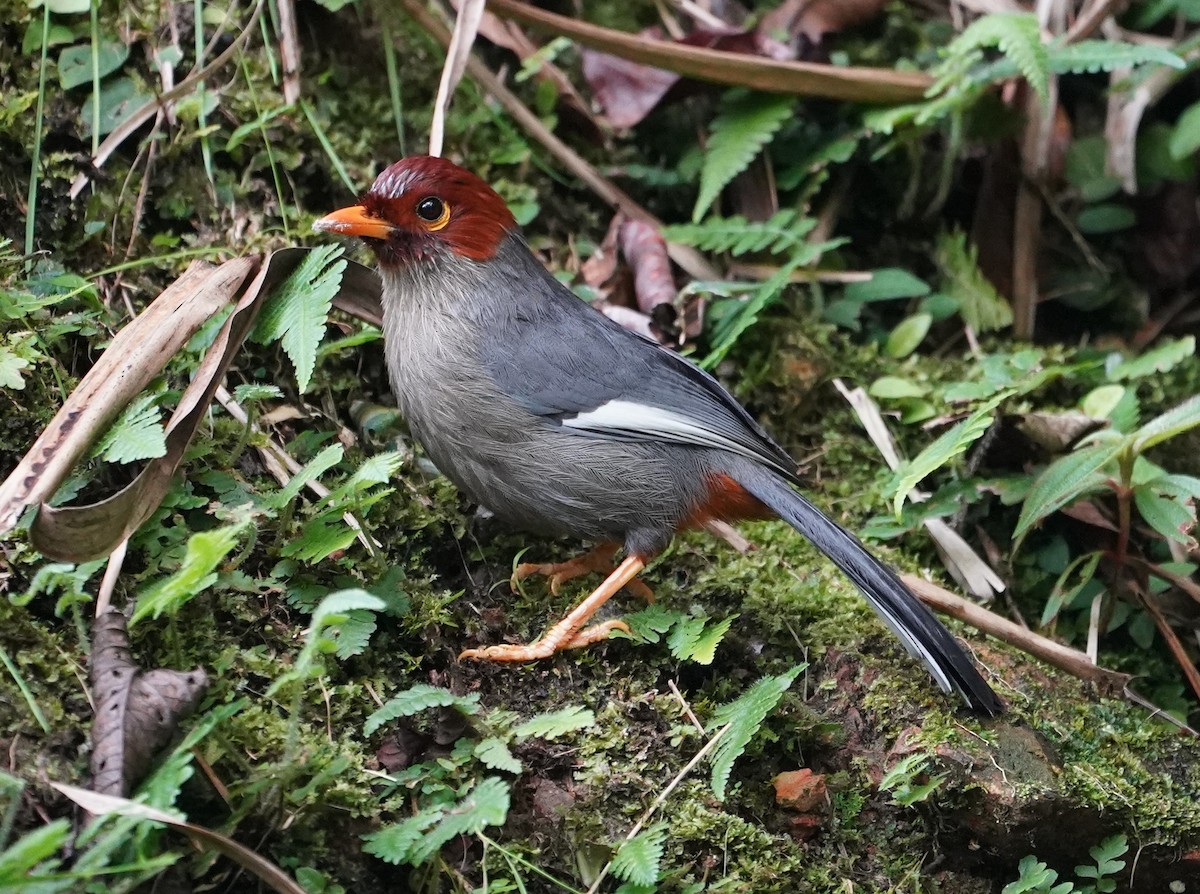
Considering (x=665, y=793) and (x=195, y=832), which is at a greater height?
(x=195, y=832)

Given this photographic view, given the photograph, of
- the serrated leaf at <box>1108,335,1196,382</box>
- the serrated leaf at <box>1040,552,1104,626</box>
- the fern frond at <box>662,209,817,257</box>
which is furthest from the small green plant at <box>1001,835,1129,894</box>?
the fern frond at <box>662,209,817,257</box>

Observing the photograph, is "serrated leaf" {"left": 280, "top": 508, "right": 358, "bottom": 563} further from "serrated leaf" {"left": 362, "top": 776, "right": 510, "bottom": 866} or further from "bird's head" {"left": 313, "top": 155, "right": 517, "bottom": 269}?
"bird's head" {"left": 313, "top": 155, "right": 517, "bottom": 269}

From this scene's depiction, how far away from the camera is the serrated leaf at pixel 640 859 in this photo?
2.59 m

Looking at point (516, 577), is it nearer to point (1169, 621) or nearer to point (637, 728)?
point (637, 728)

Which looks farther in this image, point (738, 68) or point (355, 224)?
point (738, 68)

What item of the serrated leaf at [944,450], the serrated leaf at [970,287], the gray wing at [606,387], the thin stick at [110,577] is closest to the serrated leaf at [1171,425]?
the serrated leaf at [944,450]

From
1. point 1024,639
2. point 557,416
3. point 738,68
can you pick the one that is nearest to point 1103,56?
point 738,68

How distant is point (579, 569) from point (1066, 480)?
5.36ft

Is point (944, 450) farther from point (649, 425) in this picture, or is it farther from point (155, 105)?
point (155, 105)

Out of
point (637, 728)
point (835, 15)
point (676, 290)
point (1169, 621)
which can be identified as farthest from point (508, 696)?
point (835, 15)

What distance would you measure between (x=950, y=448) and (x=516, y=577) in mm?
1450

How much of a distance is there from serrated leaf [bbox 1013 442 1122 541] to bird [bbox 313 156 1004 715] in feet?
2.23

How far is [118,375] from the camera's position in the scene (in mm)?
2969

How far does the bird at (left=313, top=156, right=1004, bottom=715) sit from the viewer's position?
134 inches
